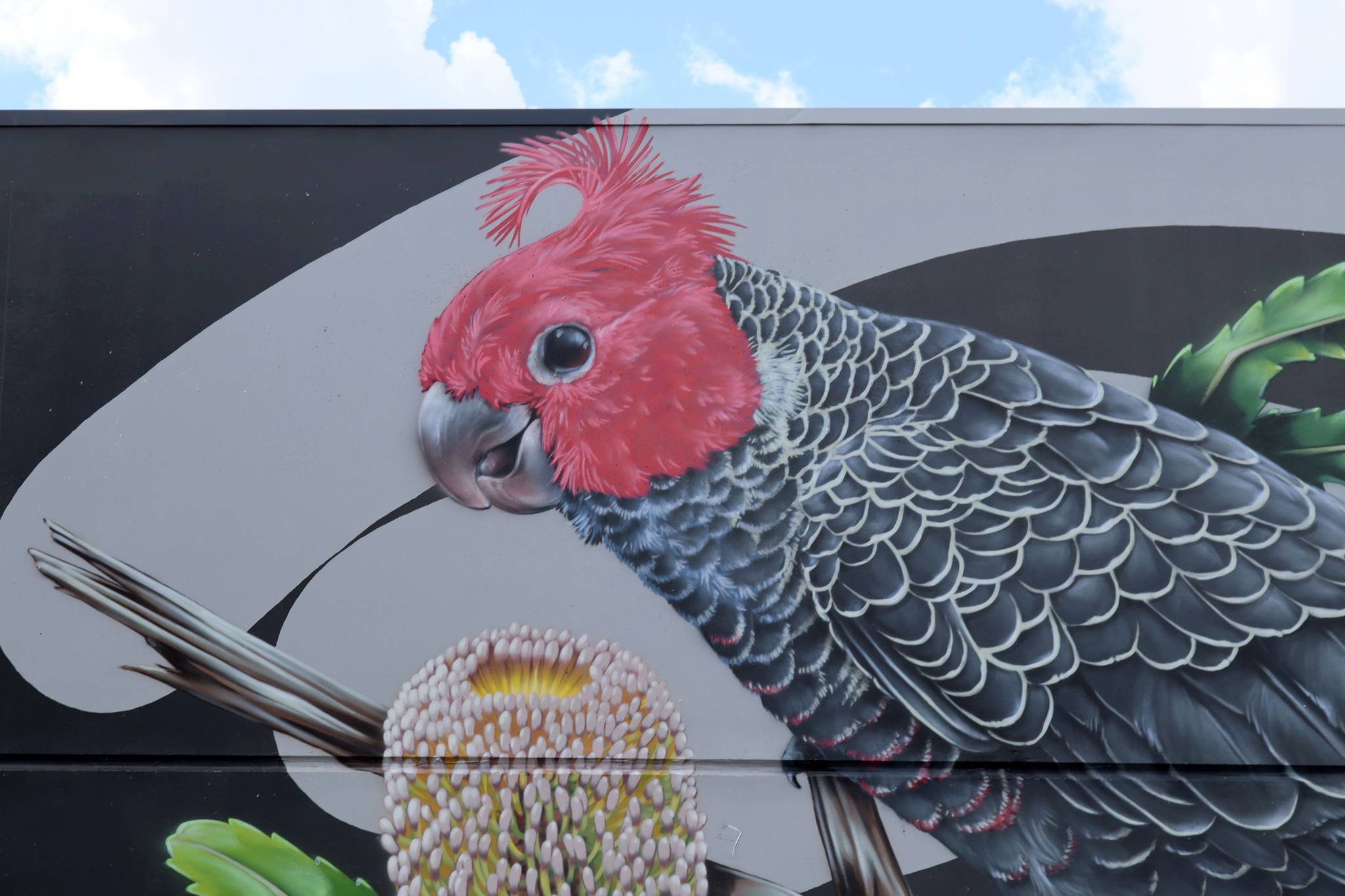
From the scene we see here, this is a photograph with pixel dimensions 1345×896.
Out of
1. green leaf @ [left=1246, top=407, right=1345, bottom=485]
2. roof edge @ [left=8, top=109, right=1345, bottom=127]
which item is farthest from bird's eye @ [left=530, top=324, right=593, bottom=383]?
green leaf @ [left=1246, top=407, right=1345, bottom=485]

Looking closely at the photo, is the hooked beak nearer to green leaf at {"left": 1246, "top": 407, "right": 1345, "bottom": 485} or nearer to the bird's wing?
the bird's wing

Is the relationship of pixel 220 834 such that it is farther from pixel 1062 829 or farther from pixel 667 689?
pixel 1062 829

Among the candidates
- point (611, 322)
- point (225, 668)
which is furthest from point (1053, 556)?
point (225, 668)

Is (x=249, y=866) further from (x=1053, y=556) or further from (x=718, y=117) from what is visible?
(x=718, y=117)

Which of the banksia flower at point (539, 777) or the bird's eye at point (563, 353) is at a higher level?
the bird's eye at point (563, 353)

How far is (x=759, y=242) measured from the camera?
1.79 m

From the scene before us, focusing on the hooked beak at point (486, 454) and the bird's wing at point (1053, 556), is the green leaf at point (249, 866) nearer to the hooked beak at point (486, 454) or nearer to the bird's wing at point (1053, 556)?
the hooked beak at point (486, 454)

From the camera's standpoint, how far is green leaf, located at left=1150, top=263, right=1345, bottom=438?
1719mm

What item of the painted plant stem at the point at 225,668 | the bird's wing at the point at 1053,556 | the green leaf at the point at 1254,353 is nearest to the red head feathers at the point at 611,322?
the bird's wing at the point at 1053,556

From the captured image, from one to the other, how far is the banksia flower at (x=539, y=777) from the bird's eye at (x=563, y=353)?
1.70 ft

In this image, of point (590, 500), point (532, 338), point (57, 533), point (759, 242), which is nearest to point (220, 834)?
point (57, 533)

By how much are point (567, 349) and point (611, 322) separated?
0.11 metres

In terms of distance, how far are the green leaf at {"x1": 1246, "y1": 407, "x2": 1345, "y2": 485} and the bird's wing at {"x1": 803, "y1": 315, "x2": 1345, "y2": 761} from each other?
0.11 feet

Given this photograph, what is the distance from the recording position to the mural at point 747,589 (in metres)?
1.62
